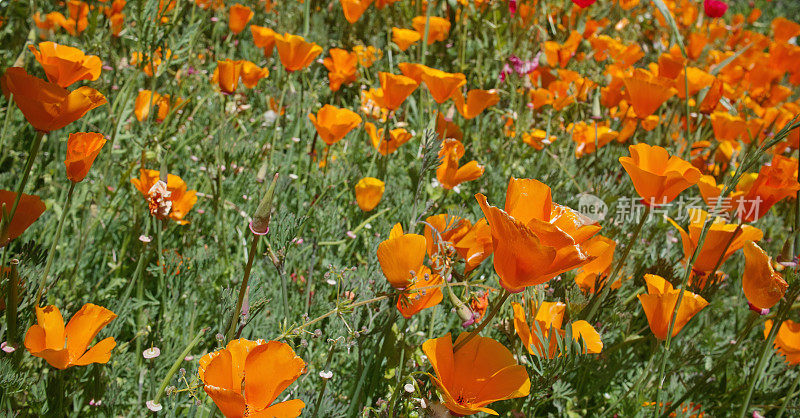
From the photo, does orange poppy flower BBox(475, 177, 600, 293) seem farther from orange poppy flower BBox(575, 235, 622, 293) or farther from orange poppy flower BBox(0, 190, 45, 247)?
orange poppy flower BBox(0, 190, 45, 247)

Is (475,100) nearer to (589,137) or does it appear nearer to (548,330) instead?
(589,137)

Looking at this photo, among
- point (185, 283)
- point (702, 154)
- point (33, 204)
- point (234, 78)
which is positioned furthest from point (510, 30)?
point (33, 204)

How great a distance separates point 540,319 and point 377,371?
36 centimetres

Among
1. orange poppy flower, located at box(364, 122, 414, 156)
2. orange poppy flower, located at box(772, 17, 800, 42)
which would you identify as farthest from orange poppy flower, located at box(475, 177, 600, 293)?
orange poppy flower, located at box(772, 17, 800, 42)

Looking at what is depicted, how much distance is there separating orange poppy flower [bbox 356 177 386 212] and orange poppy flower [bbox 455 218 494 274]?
0.63 meters

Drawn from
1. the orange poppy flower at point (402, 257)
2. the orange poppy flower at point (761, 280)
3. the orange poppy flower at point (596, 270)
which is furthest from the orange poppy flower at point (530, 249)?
the orange poppy flower at point (761, 280)

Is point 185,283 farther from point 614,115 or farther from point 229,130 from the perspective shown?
point 614,115

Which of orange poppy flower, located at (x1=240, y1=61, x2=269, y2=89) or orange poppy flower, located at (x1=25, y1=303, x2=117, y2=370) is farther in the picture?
orange poppy flower, located at (x1=240, y1=61, x2=269, y2=89)

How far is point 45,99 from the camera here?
3.22 ft

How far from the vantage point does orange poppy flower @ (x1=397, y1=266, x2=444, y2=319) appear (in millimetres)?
967

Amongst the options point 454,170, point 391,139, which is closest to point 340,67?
point 391,139

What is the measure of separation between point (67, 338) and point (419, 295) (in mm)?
634

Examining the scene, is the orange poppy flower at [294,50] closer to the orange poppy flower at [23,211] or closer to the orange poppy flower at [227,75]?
the orange poppy flower at [227,75]

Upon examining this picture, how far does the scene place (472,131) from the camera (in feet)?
9.54
